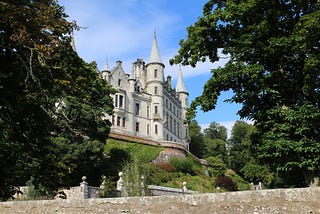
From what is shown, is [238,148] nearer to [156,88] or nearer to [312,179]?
[156,88]

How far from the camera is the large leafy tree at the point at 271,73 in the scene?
13570 mm

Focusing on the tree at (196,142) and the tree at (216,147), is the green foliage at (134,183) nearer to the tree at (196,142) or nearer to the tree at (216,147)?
the tree at (216,147)

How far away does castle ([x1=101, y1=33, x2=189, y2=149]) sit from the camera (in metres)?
60.0

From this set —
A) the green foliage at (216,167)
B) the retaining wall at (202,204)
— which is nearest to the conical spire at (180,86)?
the green foliage at (216,167)

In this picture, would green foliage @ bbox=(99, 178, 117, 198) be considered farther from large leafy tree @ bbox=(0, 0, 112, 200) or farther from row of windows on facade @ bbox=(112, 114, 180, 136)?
row of windows on facade @ bbox=(112, 114, 180, 136)

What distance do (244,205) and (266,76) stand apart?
7.88 metres

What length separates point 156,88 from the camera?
219 ft

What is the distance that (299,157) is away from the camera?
13.6 meters

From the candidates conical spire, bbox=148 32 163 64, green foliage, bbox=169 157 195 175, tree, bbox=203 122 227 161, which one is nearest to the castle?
conical spire, bbox=148 32 163 64

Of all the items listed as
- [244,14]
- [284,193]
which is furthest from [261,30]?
[284,193]

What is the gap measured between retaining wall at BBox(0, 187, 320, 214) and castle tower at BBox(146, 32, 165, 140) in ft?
186

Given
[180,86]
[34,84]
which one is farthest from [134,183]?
[180,86]

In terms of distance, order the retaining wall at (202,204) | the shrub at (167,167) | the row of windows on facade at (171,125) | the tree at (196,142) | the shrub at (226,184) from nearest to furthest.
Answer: the retaining wall at (202,204), the shrub at (226,184), the shrub at (167,167), the row of windows on facade at (171,125), the tree at (196,142)

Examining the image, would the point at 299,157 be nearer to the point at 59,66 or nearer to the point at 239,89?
the point at 239,89
